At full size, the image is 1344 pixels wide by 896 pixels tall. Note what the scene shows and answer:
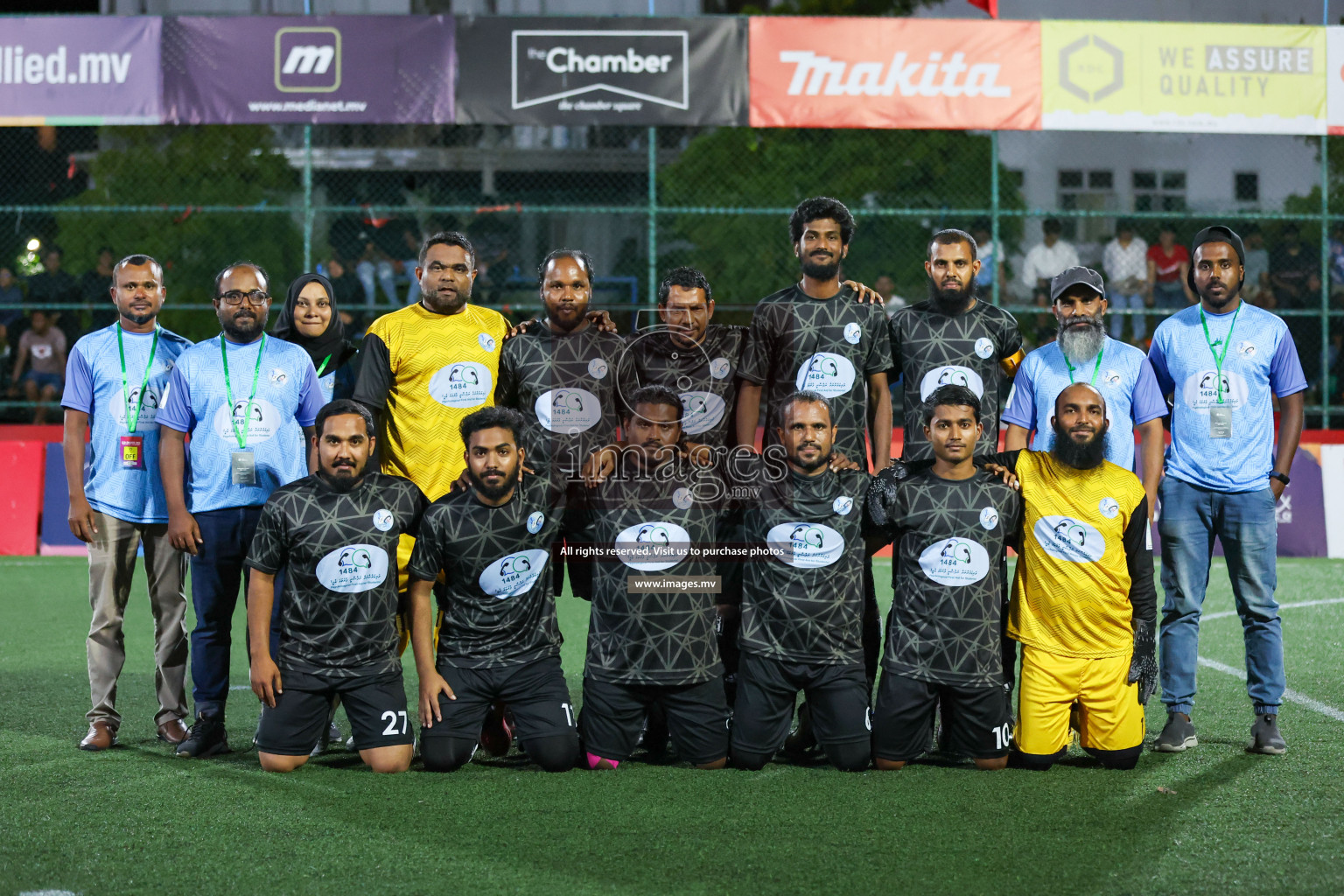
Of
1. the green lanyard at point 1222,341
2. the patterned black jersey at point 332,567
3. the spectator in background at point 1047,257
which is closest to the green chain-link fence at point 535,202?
the spectator in background at point 1047,257

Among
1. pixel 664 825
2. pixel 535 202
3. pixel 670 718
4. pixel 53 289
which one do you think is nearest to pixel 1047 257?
pixel 535 202

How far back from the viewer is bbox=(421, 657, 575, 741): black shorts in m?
5.19

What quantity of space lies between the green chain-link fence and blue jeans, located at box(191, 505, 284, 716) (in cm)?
1169

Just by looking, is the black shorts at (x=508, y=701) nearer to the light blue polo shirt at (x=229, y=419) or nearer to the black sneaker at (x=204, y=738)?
the black sneaker at (x=204, y=738)

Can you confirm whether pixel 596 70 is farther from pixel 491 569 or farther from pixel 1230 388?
pixel 491 569

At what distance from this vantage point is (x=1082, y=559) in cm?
525

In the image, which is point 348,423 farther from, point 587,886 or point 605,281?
point 605,281

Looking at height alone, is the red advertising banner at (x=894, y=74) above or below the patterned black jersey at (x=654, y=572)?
above

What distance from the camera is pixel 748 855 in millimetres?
4047

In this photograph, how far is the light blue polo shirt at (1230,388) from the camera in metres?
5.65

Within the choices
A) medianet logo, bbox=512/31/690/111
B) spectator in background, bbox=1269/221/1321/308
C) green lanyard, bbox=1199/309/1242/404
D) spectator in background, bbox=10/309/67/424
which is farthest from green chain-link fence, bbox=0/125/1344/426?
green lanyard, bbox=1199/309/1242/404

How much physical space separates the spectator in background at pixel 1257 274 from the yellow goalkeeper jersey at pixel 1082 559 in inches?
457

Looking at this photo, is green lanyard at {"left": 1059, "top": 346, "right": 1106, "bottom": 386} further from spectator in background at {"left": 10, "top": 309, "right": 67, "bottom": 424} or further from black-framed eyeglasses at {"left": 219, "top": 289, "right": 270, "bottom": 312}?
spectator in background at {"left": 10, "top": 309, "right": 67, "bottom": 424}

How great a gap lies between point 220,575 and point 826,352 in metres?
2.78
